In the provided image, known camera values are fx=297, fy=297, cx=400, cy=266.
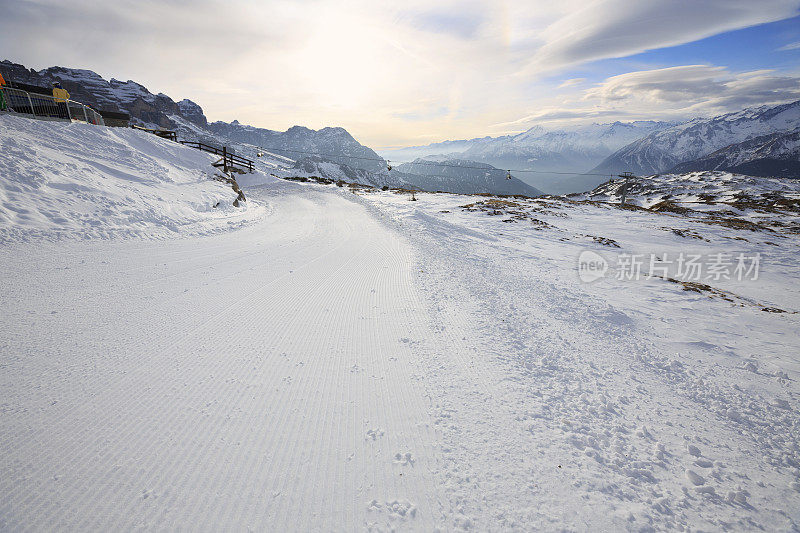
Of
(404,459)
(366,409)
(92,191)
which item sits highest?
(92,191)

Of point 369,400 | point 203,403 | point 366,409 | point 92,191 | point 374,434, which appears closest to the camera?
point 374,434

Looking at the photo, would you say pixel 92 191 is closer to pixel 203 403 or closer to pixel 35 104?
pixel 203 403

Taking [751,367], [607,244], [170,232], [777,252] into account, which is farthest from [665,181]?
[170,232]

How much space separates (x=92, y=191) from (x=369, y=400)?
38.5 feet

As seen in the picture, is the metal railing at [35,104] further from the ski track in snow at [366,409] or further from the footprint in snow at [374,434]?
the footprint in snow at [374,434]

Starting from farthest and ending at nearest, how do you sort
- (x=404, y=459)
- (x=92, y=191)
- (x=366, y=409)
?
(x=92, y=191)
(x=366, y=409)
(x=404, y=459)

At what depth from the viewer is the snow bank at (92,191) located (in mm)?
7680

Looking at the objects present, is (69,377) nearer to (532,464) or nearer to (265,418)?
(265,418)

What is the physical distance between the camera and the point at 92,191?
30.9 feet

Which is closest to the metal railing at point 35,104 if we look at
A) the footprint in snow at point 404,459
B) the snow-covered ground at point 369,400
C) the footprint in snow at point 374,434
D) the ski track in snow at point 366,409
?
the snow-covered ground at point 369,400

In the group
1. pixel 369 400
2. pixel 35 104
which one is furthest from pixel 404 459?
pixel 35 104

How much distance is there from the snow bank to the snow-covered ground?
313 mm

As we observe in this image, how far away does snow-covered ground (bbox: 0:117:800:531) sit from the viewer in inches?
98.3

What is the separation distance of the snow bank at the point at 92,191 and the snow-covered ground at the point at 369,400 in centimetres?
31
